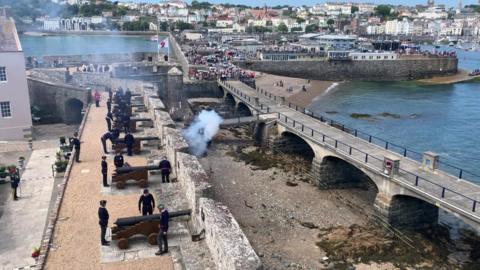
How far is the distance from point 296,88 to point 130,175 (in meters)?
42.5

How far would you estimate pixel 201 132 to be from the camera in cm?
2927

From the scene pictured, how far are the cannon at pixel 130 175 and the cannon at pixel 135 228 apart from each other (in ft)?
10.8

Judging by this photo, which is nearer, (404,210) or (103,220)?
(103,220)

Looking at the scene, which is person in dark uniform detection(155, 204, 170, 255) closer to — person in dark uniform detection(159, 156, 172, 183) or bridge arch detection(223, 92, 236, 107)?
person in dark uniform detection(159, 156, 172, 183)

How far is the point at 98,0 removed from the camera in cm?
6184

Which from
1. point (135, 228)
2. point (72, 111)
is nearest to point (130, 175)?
point (135, 228)

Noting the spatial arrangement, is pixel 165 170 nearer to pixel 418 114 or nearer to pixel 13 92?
pixel 13 92

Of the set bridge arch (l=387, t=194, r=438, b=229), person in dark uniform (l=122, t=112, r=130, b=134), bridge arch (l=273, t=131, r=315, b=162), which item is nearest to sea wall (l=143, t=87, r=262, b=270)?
person in dark uniform (l=122, t=112, r=130, b=134)

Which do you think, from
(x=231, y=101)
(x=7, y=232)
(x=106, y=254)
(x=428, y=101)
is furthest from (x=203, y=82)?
(x=106, y=254)

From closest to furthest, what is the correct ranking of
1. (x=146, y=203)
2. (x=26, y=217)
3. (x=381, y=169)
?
1. (x=146, y=203)
2. (x=26, y=217)
3. (x=381, y=169)

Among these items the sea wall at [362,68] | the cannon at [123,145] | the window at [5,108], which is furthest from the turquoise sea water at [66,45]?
the cannon at [123,145]

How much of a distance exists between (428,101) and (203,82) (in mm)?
26955

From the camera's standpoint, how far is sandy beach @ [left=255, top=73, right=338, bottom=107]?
5005 centimetres

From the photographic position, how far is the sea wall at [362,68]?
65.8 meters
